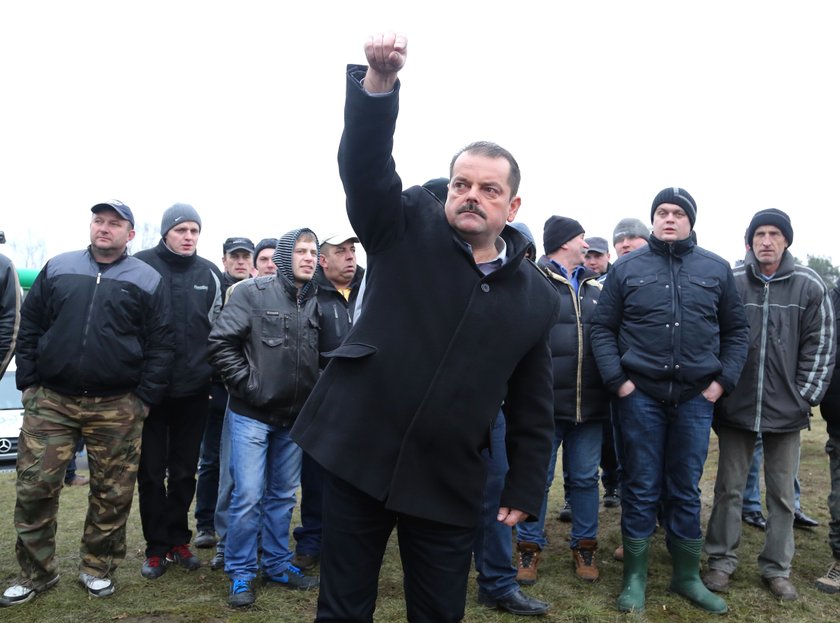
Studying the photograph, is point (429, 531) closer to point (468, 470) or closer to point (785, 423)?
point (468, 470)

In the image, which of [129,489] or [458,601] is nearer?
[458,601]

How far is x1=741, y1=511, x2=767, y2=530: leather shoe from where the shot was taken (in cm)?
635

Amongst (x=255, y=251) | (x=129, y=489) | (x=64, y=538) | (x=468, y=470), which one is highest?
(x=255, y=251)

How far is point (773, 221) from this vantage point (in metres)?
5.05

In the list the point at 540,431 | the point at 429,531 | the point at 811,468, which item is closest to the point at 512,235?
Result: the point at 540,431

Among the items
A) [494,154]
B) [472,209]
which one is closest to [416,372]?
[472,209]

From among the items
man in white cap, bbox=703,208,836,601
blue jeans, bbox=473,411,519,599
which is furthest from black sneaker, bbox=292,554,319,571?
man in white cap, bbox=703,208,836,601

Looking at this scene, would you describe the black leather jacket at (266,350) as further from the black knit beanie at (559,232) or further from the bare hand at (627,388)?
the bare hand at (627,388)

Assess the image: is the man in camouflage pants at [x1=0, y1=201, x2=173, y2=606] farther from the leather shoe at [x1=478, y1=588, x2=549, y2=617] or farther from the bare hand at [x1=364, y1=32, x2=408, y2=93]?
the bare hand at [x1=364, y1=32, x2=408, y2=93]

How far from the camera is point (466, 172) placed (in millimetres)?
2555

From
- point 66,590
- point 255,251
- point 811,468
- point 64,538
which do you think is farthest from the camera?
point 811,468

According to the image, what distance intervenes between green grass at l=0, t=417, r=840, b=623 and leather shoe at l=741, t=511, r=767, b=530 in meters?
0.28

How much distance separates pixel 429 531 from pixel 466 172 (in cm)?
133

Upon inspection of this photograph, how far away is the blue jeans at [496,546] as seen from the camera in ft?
14.6
